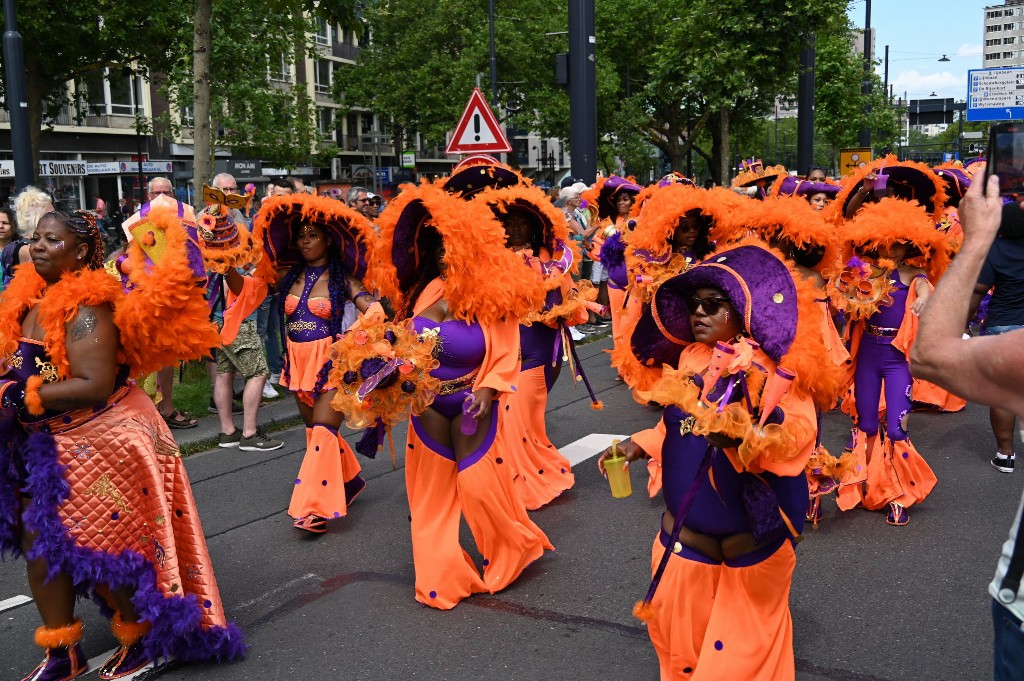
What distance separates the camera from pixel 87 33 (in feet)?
70.5

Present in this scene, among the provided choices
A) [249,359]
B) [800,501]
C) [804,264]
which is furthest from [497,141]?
[800,501]

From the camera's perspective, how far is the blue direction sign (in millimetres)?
21344

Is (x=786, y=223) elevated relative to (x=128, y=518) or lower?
elevated

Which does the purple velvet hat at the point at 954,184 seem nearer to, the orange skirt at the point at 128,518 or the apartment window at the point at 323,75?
the orange skirt at the point at 128,518

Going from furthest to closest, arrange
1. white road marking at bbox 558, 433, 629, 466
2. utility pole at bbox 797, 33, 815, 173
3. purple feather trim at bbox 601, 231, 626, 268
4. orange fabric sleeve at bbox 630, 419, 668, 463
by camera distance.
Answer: utility pole at bbox 797, 33, 815, 173, purple feather trim at bbox 601, 231, 626, 268, white road marking at bbox 558, 433, 629, 466, orange fabric sleeve at bbox 630, 419, 668, 463

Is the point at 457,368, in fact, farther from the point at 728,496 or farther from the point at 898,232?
the point at 898,232

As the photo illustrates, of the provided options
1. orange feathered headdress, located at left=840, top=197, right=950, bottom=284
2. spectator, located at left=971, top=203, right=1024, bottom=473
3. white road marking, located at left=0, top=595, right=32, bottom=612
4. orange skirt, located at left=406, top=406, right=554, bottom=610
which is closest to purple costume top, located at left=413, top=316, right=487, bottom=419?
orange skirt, located at left=406, top=406, right=554, bottom=610

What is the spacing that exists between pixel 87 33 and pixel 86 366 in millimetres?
20125

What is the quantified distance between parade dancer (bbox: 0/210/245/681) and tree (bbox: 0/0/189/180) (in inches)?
716

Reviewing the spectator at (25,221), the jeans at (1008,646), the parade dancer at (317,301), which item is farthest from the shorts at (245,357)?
the jeans at (1008,646)

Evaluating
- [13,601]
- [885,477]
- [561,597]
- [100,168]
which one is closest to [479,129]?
[885,477]

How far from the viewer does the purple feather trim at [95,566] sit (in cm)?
405

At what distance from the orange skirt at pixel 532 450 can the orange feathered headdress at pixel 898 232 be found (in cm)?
231

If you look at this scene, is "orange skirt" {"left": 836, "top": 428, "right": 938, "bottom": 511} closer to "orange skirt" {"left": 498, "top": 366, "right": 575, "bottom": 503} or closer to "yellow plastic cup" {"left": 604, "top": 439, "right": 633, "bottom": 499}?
"orange skirt" {"left": 498, "top": 366, "right": 575, "bottom": 503}
